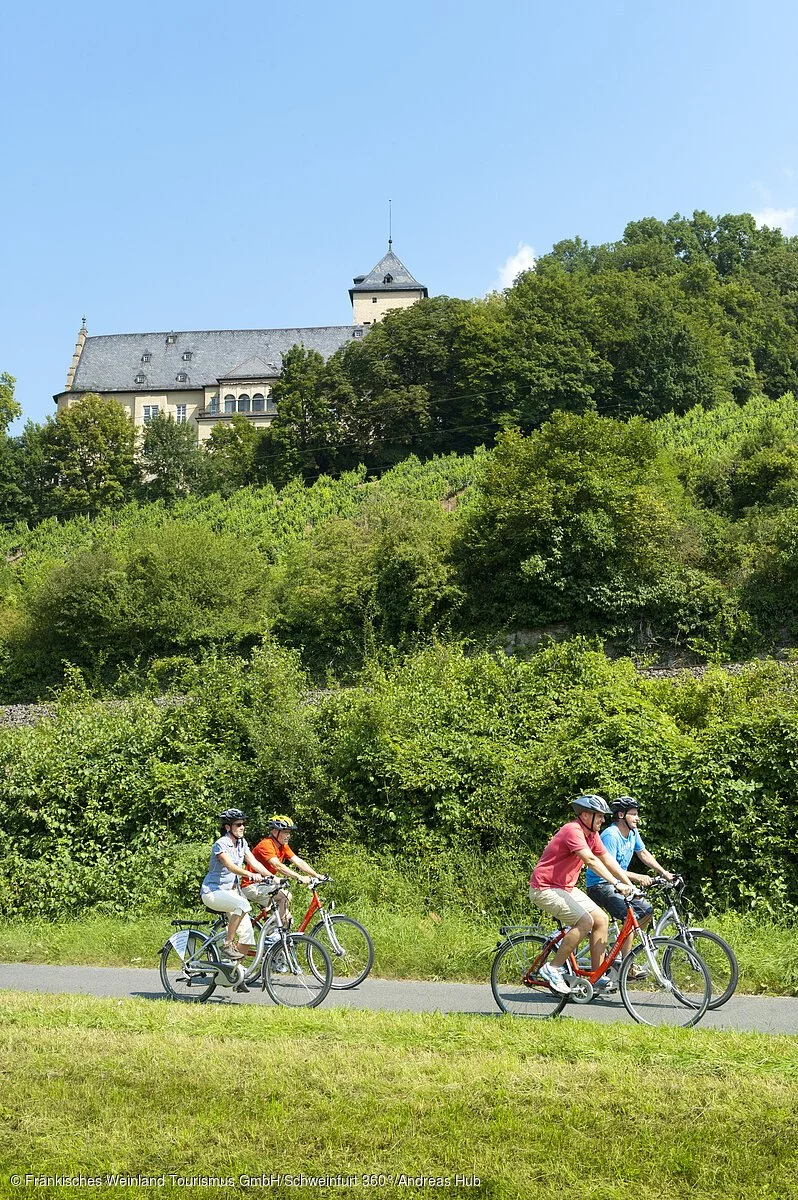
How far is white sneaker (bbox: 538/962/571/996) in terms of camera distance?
923cm

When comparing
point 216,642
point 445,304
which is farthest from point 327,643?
point 445,304

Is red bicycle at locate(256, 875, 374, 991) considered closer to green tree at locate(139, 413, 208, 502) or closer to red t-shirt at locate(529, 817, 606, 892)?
red t-shirt at locate(529, 817, 606, 892)

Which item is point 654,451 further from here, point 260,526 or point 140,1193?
point 140,1193

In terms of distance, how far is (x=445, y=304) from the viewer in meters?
81.6

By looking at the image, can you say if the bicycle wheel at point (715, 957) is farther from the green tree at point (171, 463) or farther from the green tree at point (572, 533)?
the green tree at point (171, 463)

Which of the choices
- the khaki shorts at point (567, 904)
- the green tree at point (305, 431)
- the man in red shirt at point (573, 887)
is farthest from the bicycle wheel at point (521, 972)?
the green tree at point (305, 431)

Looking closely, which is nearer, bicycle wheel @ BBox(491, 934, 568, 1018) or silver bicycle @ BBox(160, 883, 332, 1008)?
bicycle wheel @ BBox(491, 934, 568, 1018)

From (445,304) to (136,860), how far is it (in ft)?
229

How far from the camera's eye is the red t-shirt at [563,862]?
360 inches

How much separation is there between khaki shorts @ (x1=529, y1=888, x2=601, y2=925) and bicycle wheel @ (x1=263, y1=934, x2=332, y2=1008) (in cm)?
240

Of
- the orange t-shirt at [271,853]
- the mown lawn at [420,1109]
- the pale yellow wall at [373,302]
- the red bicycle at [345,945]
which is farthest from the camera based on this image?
the pale yellow wall at [373,302]

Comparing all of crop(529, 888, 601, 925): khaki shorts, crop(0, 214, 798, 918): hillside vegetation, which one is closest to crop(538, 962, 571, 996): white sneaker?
crop(529, 888, 601, 925): khaki shorts

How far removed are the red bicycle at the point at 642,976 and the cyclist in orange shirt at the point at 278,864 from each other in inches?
98.1

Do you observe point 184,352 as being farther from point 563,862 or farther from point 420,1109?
point 420,1109
